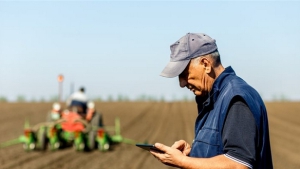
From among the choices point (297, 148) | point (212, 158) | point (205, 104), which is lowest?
point (297, 148)

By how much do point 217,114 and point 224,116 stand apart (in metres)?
0.09

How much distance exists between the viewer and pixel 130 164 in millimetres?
13672

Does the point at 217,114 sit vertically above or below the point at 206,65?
below

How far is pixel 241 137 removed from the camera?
3092 millimetres

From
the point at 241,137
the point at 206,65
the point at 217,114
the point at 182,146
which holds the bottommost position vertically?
the point at 182,146

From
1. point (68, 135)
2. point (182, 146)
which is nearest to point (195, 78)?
point (182, 146)

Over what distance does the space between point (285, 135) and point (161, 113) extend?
41.0 ft

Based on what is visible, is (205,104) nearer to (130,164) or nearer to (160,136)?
(130,164)

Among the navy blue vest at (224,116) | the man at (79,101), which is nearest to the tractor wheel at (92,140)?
the man at (79,101)

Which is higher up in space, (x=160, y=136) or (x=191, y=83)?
(x=191, y=83)

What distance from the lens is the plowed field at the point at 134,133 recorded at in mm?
13867

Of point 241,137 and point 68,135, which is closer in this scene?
point 241,137

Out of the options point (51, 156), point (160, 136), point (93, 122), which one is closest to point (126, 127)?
point (160, 136)

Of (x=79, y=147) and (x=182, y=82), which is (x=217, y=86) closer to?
(x=182, y=82)
